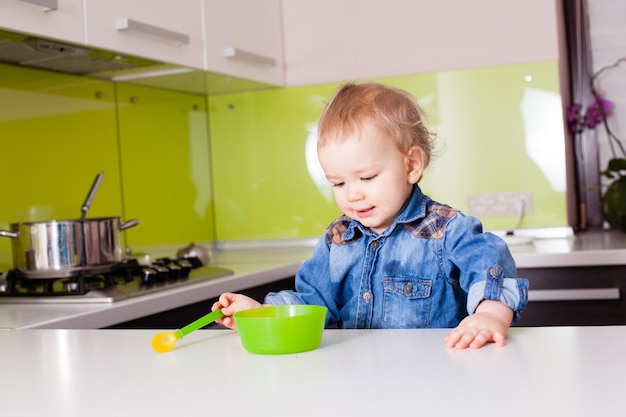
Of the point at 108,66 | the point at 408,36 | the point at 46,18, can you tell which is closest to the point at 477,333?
the point at 46,18

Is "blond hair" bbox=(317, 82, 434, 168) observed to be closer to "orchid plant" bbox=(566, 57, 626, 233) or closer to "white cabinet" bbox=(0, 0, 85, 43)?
"white cabinet" bbox=(0, 0, 85, 43)

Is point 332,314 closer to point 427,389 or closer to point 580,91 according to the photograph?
point 427,389

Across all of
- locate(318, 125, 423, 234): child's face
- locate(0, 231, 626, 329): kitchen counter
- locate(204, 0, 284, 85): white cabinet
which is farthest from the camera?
locate(204, 0, 284, 85): white cabinet

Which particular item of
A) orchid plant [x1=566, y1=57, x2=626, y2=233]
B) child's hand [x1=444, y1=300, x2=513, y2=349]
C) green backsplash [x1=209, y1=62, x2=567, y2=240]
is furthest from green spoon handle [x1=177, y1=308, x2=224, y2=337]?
orchid plant [x1=566, y1=57, x2=626, y2=233]

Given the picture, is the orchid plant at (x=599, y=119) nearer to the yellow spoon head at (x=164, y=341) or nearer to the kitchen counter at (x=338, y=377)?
the kitchen counter at (x=338, y=377)

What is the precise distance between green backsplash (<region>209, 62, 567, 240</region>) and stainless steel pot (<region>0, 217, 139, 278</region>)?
44.4 inches

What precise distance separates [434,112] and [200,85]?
83 centimetres

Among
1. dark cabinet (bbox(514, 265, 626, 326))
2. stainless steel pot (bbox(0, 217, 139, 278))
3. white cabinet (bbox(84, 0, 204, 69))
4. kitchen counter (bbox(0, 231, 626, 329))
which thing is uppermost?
white cabinet (bbox(84, 0, 204, 69))

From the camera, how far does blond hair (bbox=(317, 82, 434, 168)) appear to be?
128cm

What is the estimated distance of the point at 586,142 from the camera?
293 cm

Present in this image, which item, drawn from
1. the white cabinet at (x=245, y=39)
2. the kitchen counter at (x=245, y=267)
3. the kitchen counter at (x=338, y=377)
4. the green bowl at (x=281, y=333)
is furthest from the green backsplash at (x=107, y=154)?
the green bowl at (x=281, y=333)

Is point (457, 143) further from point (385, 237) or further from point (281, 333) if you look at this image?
point (281, 333)

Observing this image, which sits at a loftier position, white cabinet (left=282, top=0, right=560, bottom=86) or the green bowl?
white cabinet (left=282, top=0, right=560, bottom=86)

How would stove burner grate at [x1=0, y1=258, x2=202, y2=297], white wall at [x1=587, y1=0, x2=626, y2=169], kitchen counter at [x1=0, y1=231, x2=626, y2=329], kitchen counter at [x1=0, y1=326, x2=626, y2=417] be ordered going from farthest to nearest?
1. white wall at [x1=587, y1=0, x2=626, y2=169]
2. stove burner grate at [x1=0, y1=258, x2=202, y2=297]
3. kitchen counter at [x1=0, y1=231, x2=626, y2=329]
4. kitchen counter at [x1=0, y1=326, x2=626, y2=417]
